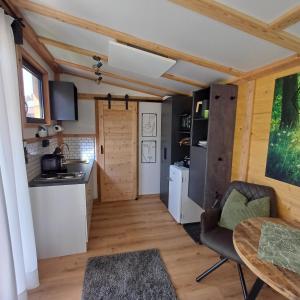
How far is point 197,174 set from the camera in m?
2.58

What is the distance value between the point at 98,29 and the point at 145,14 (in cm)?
50

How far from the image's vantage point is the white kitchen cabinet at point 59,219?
2072 mm

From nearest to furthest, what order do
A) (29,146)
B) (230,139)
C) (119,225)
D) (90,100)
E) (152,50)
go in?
(152,50) < (29,146) < (230,139) < (119,225) < (90,100)

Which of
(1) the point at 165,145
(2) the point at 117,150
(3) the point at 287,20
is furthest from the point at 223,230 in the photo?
(2) the point at 117,150

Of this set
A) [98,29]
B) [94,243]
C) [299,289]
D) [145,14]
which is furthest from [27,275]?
[145,14]

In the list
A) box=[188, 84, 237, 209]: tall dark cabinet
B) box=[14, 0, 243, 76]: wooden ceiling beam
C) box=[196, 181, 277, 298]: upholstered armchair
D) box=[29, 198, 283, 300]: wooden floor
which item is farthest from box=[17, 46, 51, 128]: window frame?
box=[196, 181, 277, 298]: upholstered armchair

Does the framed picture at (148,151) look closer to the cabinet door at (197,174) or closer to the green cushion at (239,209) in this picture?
the cabinet door at (197,174)

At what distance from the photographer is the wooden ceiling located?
3.84 feet

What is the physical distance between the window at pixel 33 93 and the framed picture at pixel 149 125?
1.82 m

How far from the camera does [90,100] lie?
3555mm

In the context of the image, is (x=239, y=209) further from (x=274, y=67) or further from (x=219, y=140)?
(x=274, y=67)

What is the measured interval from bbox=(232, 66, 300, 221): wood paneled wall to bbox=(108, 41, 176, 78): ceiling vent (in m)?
0.95

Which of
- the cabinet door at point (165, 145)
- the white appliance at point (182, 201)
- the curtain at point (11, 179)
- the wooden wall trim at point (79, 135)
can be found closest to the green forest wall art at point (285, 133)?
the white appliance at point (182, 201)

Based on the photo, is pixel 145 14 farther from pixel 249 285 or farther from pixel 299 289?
pixel 249 285
